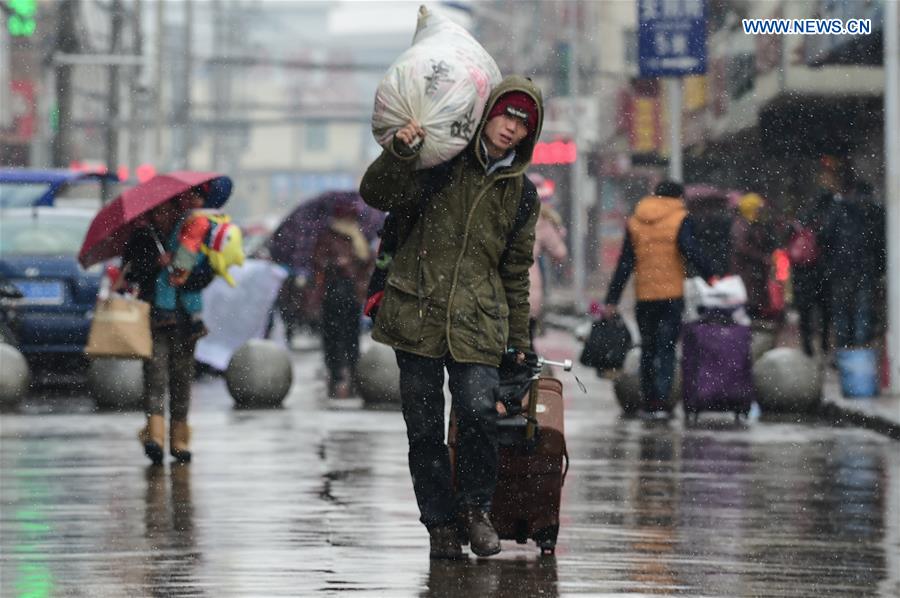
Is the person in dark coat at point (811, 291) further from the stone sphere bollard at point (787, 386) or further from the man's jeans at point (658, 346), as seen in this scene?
the man's jeans at point (658, 346)

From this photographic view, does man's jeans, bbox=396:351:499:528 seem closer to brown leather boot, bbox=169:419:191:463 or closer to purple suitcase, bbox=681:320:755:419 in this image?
brown leather boot, bbox=169:419:191:463

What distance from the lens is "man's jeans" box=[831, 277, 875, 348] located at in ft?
66.7

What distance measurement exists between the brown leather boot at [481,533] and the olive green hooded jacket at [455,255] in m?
0.56

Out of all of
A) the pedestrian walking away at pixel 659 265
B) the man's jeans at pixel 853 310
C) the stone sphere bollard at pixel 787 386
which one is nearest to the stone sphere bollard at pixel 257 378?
the pedestrian walking away at pixel 659 265

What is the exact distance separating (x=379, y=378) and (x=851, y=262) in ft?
16.8

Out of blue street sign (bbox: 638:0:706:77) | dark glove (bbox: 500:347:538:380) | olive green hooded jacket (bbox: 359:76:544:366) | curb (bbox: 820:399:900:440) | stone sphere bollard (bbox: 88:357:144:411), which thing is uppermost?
blue street sign (bbox: 638:0:706:77)

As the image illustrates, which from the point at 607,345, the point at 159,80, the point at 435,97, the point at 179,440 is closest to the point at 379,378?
the point at 607,345

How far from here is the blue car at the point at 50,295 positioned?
62.4ft

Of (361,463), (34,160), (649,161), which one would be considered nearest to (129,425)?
(361,463)

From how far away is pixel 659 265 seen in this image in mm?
15930

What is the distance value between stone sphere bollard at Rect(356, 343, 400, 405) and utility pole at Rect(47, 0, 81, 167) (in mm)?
23429

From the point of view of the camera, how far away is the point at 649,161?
47.5m

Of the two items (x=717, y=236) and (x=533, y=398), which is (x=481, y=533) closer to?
(x=533, y=398)

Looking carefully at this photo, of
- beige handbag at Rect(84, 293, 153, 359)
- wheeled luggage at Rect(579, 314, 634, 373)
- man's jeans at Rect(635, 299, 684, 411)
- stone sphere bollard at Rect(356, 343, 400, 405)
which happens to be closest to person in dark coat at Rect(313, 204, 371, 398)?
stone sphere bollard at Rect(356, 343, 400, 405)
